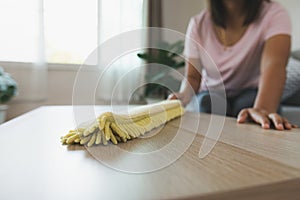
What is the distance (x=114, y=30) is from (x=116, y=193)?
218 centimetres

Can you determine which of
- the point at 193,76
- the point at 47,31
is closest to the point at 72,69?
the point at 47,31

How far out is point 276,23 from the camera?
95 cm

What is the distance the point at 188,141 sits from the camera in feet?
1.26

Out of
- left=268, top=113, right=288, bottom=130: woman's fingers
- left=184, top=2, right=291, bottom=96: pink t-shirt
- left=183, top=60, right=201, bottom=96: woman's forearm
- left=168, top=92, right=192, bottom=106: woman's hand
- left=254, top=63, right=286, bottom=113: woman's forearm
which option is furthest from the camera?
left=183, top=60, right=201, bottom=96: woman's forearm

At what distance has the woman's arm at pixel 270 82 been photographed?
2.12 feet

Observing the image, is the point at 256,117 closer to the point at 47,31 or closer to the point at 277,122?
the point at 277,122

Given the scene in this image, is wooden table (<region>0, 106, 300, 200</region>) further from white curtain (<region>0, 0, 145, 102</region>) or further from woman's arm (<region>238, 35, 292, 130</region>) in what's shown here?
white curtain (<region>0, 0, 145, 102</region>)

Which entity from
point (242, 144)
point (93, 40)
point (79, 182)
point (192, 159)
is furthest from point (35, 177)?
point (93, 40)

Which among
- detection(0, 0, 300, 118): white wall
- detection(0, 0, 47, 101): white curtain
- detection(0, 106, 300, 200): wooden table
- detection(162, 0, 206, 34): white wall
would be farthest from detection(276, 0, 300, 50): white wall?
detection(0, 0, 47, 101): white curtain

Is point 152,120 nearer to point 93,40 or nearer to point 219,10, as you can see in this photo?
point 219,10

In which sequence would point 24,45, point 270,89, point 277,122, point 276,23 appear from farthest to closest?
point 24,45 → point 276,23 → point 270,89 → point 277,122

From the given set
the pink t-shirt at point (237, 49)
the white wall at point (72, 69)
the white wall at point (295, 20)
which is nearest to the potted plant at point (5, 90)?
the white wall at point (72, 69)

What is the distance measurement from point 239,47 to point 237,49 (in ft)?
0.04

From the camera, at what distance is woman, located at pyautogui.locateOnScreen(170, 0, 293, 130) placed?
0.92 m
